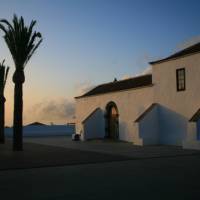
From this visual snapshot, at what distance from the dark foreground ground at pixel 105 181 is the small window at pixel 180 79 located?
35.4 feet

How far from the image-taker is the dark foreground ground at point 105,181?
904 cm

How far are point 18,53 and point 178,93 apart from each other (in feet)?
35.3

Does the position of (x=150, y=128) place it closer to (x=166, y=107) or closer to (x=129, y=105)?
(x=166, y=107)

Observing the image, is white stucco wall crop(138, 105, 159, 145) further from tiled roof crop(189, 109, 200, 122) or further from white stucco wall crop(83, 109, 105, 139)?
white stucco wall crop(83, 109, 105, 139)

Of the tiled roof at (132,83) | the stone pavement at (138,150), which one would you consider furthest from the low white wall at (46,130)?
the stone pavement at (138,150)

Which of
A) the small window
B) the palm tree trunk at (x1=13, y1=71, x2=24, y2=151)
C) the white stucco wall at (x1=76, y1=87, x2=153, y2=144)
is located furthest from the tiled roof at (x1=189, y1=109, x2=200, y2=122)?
the palm tree trunk at (x1=13, y1=71, x2=24, y2=151)

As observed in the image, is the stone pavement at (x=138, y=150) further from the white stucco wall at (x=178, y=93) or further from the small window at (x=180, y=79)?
the small window at (x=180, y=79)

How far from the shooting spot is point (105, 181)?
1105 cm

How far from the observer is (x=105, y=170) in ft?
44.6

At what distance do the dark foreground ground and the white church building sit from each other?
382 inches

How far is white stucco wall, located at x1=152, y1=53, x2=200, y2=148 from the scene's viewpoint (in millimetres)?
24766

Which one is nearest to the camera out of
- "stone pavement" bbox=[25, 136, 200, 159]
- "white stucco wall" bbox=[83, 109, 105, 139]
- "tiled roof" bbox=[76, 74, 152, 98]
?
"stone pavement" bbox=[25, 136, 200, 159]

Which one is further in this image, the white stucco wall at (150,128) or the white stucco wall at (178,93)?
the white stucco wall at (150,128)

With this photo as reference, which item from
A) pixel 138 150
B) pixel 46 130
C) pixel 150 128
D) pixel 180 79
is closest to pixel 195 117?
pixel 180 79
